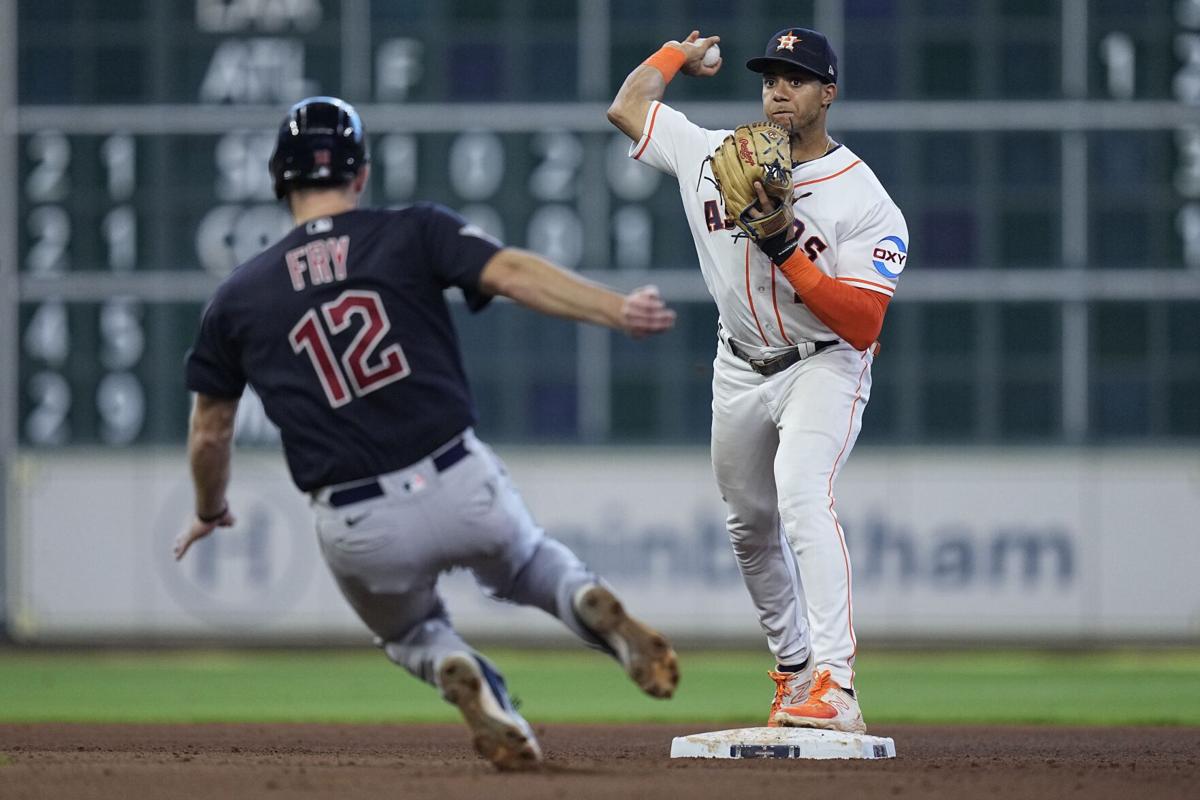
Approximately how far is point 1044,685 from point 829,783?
6.17 m

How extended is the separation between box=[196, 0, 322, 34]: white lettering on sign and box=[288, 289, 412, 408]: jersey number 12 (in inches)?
326

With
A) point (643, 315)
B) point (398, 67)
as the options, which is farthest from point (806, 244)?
point (398, 67)

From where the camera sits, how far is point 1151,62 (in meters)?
11.6

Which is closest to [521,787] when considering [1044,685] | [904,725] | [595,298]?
[595,298]

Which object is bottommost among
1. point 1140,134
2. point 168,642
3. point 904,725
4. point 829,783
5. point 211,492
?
point 168,642

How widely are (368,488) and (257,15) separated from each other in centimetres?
849

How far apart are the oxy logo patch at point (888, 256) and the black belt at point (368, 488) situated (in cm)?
153

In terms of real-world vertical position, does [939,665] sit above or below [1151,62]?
below

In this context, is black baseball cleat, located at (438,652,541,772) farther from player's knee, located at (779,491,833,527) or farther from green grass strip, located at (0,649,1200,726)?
green grass strip, located at (0,649,1200,726)

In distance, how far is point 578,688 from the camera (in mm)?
9727

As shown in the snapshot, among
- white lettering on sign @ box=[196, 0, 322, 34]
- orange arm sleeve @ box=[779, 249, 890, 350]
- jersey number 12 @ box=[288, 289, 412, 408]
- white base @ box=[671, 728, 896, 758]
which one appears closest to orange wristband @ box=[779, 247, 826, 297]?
orange arm sleeve @ box=[779, 249, 890, 350]

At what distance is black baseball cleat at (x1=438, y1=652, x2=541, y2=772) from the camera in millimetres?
3969

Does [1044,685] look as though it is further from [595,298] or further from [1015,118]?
[595,298]

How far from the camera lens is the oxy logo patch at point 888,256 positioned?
4.91m
